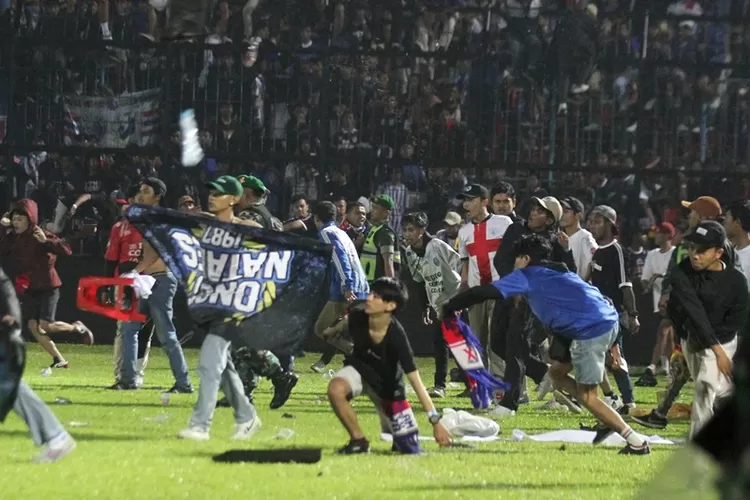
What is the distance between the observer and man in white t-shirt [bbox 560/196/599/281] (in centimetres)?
1456

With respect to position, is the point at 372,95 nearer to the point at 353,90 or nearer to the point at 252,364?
the point at 353,90

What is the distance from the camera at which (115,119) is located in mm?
20469

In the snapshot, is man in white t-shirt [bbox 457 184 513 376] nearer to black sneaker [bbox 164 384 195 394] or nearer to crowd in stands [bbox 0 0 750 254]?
black sneaker [bbox 164 384 195 394]

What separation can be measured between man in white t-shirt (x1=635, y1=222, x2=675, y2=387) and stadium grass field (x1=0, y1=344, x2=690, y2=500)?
6362mm

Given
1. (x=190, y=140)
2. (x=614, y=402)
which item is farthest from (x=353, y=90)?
(x=614, y=402)

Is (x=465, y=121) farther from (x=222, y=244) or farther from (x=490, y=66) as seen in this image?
(x=222, y=244)

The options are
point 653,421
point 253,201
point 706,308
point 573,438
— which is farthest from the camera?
point 253,201

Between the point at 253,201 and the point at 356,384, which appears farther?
the point at 253,201

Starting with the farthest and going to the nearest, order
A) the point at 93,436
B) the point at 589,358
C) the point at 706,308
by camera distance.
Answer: the point at 93,436 < the point at 589,358 < the point at 706,308

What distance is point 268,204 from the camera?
20.5 meters

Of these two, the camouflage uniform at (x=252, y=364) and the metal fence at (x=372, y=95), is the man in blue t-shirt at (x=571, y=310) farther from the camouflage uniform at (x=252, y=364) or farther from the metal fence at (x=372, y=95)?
the metal fence at (x=372, y=95)

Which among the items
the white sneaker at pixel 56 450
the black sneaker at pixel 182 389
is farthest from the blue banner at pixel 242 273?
the black sneaker at pixel 182 389

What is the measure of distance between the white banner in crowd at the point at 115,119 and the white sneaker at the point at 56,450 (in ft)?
41.2

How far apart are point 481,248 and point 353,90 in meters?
6.68
